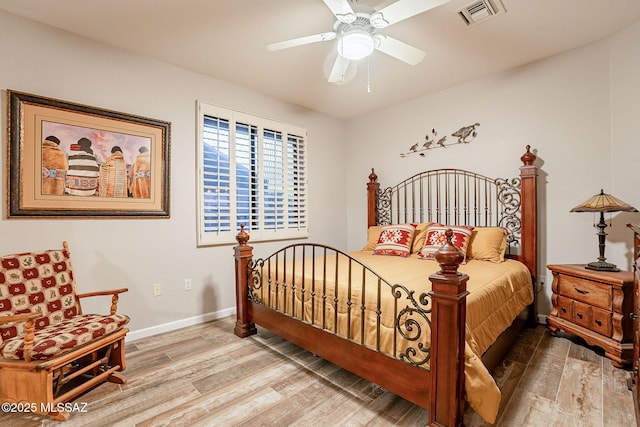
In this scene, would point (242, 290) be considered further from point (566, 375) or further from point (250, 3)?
point (566, 375)

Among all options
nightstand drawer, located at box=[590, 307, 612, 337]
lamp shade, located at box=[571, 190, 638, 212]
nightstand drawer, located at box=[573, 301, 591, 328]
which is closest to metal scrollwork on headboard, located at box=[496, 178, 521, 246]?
lamp shade, located at box=[571, 190, 638, 212]

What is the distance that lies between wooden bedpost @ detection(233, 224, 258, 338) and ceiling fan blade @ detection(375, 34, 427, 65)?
194 cm

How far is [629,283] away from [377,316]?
1.94 m

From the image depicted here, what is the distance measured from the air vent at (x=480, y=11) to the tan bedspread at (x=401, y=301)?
199 centimetres

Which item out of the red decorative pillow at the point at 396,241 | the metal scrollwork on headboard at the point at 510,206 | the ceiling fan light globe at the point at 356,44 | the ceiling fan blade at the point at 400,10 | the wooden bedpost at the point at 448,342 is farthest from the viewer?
the red decorative pillow at the point at 396,241

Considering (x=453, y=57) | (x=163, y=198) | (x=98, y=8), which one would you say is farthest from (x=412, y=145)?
(x=98, y=8)

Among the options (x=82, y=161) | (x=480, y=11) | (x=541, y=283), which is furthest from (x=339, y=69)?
(x=541, y=283)

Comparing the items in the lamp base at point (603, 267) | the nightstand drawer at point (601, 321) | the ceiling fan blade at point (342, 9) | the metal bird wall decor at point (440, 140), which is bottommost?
the nightstand drawer at point (601, 321)

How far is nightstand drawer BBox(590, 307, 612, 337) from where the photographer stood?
2.24 m

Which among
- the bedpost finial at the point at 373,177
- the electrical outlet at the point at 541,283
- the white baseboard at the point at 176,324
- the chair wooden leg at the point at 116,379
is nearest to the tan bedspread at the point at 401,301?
the electrical outlet at the point at 541,283

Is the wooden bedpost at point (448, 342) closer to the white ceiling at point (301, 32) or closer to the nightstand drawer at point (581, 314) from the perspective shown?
the nightstand drawer at point (581, 314)

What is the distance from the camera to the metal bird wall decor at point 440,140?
3.50 metres

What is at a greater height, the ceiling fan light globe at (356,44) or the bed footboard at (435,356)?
the ceiling fan light globe at (356,44)

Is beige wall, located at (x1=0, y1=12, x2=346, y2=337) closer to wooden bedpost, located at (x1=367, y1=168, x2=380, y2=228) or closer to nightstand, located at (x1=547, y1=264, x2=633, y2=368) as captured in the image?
wooden bedpost, located at (x1=367, y1=168, x2=380, y2=228)
